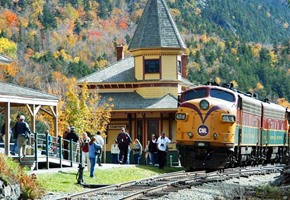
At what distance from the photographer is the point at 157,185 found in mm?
24078

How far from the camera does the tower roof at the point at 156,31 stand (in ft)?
163

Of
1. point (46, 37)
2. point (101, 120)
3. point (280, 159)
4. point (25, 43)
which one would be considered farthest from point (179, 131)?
point (46, 37)

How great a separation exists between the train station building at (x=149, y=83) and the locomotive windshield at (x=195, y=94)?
1867cm

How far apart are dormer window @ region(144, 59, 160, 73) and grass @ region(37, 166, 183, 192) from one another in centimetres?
1621

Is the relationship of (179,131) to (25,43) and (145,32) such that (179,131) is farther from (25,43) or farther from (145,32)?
(25,43)

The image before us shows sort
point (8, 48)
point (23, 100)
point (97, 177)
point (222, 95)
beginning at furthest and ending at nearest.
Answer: point (8, 48), point (23, 100), point (222, 95), point (97, 177)

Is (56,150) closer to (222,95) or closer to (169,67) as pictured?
(222,95)

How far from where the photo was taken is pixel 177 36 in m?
49.9

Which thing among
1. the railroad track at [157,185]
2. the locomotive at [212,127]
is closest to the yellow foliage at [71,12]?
the railroad track at [157,185]

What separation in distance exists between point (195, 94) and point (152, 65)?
21.3 m

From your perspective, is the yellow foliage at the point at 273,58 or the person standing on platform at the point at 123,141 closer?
the person standing on platform at the point at 123,141

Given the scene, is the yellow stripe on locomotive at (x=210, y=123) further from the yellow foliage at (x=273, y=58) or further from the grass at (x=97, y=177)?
the yellow foliage at (x=273, y=58)

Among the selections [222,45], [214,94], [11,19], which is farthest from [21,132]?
[222,45]

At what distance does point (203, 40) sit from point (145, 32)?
118m
